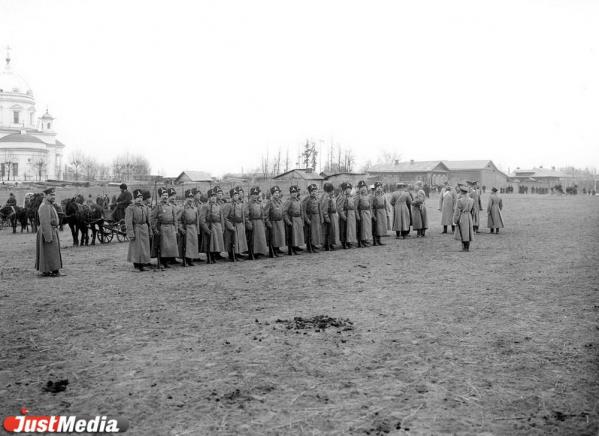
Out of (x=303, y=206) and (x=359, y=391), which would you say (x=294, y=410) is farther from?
(x=303, y=206)

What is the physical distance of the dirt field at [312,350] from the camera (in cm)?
434

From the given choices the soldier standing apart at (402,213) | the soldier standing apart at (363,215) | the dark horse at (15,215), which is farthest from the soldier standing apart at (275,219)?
the dark horse at (15,215)

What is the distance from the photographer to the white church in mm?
72688

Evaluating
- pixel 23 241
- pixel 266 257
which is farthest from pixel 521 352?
pixel 23 241

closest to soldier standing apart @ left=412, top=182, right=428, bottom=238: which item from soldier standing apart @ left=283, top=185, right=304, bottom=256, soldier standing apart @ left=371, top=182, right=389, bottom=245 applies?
soldier standing apart @ left=371, top=182, right=389, bottom=245

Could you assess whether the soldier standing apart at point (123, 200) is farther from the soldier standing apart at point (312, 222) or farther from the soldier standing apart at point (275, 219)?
the soldier standing apart at point (312, 222)

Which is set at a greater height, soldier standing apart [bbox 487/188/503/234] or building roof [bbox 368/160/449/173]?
building roof [bbox 368/160/449/173]

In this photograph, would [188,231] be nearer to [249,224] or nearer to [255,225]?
[249,224]

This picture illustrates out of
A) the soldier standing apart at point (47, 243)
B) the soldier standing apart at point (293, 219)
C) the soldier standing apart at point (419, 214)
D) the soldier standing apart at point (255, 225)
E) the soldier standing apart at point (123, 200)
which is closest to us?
the soldier standing apart at point (47, 243)

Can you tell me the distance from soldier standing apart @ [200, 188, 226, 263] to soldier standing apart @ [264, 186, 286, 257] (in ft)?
4.55

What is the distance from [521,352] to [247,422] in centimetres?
326

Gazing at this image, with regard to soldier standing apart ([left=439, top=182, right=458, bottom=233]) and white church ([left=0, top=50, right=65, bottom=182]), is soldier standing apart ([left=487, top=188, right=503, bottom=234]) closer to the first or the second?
soldier standing apart ([left=439, top=182, right=458, bottom=233])

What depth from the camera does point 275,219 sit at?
1394 cm

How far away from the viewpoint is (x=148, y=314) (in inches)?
302
